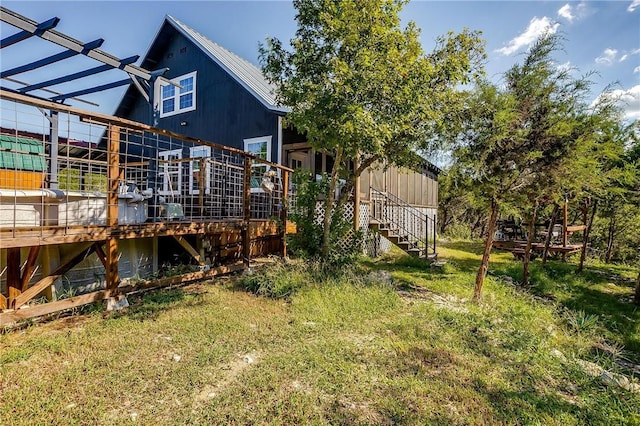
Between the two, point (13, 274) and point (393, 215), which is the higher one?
point (393, 215)

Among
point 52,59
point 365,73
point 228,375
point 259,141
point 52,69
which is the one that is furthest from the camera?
point 259,141

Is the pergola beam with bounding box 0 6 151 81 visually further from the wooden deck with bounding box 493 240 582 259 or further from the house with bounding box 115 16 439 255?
the wooden deck with bounding box 493 240 582 259

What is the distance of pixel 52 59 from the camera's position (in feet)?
22.6

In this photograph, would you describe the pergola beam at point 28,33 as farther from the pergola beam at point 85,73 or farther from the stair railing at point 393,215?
the stair railing at point 393,215

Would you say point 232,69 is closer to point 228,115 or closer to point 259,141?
point 228,115

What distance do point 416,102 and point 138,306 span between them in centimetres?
517

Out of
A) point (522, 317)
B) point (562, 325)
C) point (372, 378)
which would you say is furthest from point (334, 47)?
point (562, 325)

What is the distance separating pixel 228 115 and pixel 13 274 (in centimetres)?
811

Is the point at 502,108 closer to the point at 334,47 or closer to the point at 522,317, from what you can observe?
the point at 334,47

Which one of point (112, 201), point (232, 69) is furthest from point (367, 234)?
point (232, 69)

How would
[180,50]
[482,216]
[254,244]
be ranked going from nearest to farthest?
[254,244]
[180,50]
[482,216]

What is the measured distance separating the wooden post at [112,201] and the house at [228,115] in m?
4.82

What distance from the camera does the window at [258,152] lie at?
31.8 ft

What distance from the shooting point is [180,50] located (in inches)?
470
